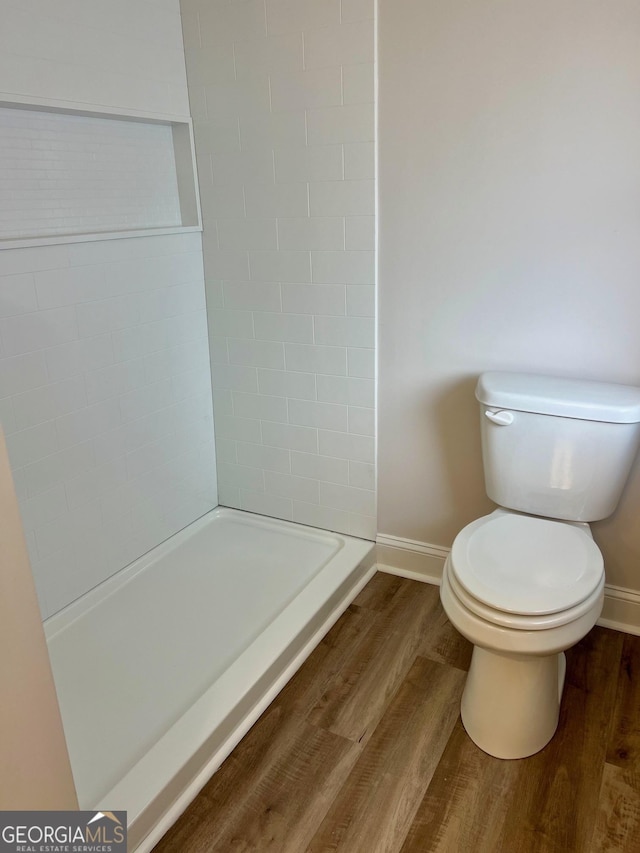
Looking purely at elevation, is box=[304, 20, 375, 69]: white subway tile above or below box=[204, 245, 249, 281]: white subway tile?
above

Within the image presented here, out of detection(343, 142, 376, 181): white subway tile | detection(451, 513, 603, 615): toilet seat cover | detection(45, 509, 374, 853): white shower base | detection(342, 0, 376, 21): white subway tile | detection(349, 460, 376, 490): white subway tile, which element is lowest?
detection(45, 509, 374, 853): white shower base

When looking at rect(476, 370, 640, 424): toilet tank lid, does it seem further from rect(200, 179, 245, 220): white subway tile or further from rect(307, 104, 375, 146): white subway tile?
rect(200, 179, 245, 220): white subway tile

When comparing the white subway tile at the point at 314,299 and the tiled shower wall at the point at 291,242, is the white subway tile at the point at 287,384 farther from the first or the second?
the white subway tile at the point at 314,299

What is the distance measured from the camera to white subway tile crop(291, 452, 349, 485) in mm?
2498

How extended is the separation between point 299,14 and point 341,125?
350mm

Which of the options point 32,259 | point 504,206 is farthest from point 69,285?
point 504,206

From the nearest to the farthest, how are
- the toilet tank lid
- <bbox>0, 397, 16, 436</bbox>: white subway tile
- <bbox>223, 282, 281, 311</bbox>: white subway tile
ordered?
1. the toilet tank lid
2. <bbox>0, 397, 16, 436</bbox>: white subway tile
3. <bbox>223, 282, 281, 311</bbox>: white subway tile

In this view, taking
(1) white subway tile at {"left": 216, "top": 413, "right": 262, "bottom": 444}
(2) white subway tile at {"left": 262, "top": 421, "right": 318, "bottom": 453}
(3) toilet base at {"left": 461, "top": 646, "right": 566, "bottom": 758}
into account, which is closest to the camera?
(3) toilet base at {"left": 461, "top": 646, "right": 566, "bottom": 758}

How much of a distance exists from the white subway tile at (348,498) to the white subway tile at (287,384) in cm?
36

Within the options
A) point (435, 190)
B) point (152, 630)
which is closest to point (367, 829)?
point (152, 630)

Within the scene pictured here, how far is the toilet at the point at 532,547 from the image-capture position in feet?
5.07

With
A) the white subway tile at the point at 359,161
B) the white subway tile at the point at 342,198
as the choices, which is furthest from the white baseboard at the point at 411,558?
the white subway tile at the point at 359,161

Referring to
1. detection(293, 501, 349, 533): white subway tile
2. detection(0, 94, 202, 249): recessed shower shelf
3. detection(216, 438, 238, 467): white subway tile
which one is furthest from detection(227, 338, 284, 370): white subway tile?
detection(293, 501, 349, 533): white subway tile

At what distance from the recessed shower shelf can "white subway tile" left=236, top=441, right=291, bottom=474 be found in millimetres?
851
